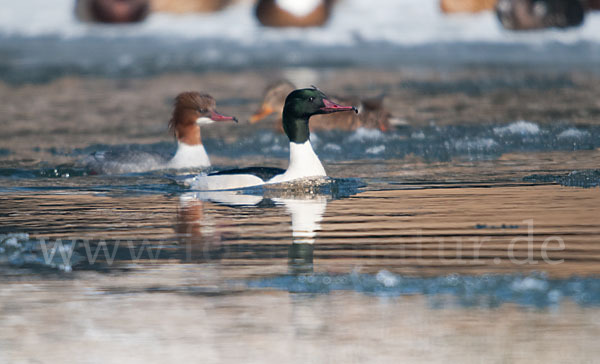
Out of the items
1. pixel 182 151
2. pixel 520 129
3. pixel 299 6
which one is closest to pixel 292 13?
pixel 299 6

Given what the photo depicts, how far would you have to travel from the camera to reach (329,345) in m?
4.68

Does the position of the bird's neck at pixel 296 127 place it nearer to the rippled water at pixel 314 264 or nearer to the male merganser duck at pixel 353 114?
the rippled water at pixel 314 264

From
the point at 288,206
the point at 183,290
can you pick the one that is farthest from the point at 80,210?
the point at 183,290

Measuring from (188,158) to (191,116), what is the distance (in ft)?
1.49

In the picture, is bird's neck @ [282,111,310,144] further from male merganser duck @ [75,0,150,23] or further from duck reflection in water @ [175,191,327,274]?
male merganser duck @ [75,0,150,23]

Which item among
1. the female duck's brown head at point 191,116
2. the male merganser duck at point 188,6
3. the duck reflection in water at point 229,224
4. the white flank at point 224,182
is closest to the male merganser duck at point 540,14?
the male merganser duck at point 188,6

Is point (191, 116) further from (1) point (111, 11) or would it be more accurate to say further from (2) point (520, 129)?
(1) point (111, 11)

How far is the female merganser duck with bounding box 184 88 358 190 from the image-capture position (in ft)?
28.5

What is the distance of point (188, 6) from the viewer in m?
22.5

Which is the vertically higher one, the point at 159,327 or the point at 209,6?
the point at 209,6

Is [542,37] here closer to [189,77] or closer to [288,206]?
[189,77]

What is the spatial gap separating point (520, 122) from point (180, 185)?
423 cm

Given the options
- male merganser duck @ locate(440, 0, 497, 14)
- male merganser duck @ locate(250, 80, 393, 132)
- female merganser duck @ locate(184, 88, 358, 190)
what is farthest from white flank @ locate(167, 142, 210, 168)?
male merganser duck @ locate(440, 0, 497, 14)

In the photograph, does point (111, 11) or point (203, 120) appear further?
point (111, 11)
